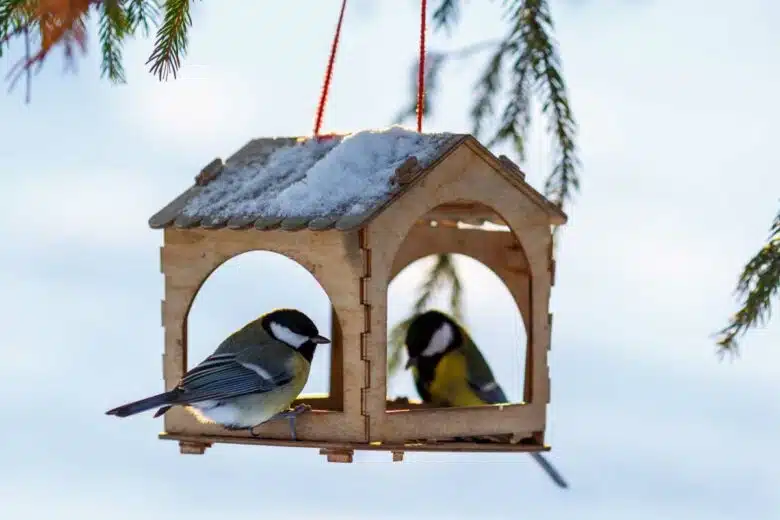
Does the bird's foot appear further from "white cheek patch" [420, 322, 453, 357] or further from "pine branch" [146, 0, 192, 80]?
"pine branch" [146, 0, 192, 80]

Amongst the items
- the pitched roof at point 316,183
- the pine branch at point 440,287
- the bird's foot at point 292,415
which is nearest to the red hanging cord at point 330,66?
the pitched roof at point 316,183

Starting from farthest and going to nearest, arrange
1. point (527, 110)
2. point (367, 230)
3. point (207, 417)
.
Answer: point (527, 110)
point (207, 417)
point (367, 230)

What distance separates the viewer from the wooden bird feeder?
3.10 m

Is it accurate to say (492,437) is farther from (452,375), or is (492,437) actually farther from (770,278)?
(770,278)

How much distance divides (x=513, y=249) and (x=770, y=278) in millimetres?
1153

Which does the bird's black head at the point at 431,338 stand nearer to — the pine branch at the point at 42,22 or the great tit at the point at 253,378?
the great tit at the point at 253,378

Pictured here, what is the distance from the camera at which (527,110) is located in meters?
3.85

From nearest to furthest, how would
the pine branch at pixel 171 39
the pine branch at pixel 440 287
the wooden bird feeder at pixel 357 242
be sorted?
the pine branch at pixel 171 39
the wooden bird feeder at pixel 357 242
the pine branch at pixel 440 287

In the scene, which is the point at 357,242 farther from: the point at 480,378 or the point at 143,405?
the point at 480,378

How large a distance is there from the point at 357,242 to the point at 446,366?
874 mm

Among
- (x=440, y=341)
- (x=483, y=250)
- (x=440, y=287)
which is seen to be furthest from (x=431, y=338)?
(x=440, y=287)

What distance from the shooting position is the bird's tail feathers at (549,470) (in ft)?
11.8

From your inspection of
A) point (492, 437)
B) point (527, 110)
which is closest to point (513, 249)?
point (527, 110)

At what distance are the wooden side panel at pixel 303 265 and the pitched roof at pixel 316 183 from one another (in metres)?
0.05
